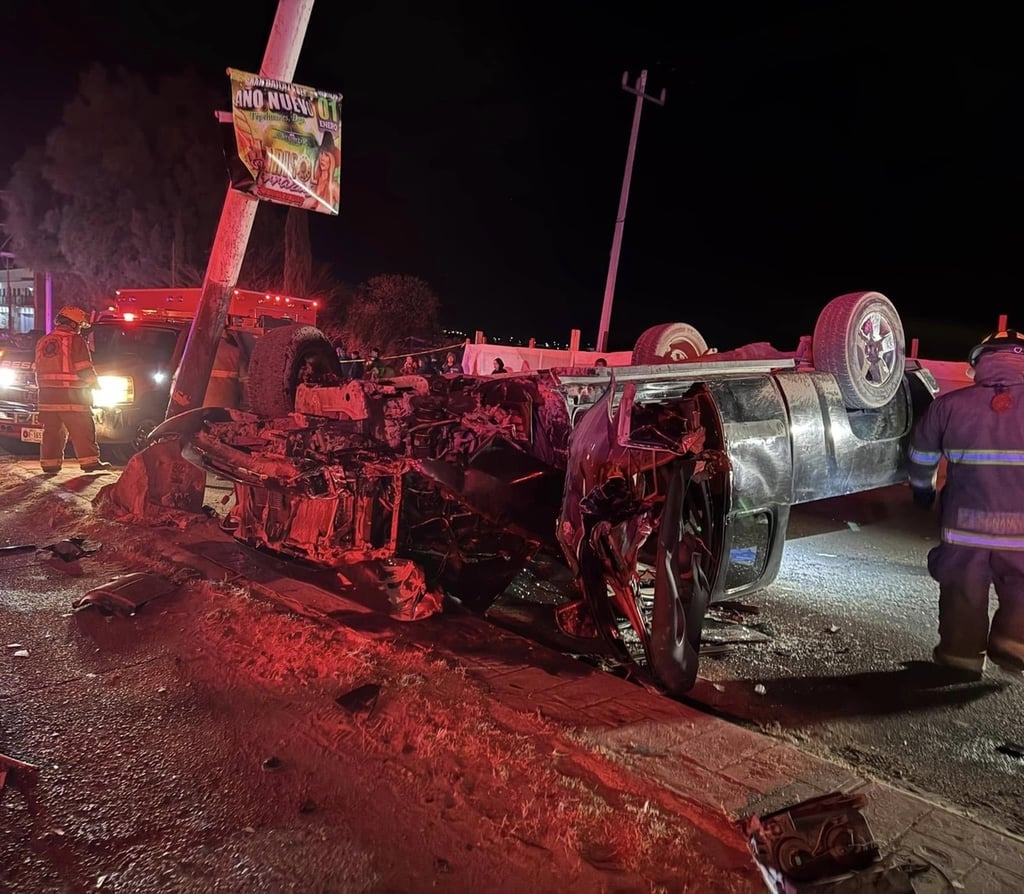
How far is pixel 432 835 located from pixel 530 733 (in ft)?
2.57

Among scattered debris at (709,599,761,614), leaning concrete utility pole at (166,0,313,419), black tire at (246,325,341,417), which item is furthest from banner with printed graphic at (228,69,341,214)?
scattered debris at (709,599,761,614)

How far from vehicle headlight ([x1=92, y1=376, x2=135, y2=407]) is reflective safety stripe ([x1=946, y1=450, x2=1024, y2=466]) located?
9133 mm

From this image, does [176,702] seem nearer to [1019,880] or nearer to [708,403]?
[708,403]

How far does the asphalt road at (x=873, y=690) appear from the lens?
3.28m

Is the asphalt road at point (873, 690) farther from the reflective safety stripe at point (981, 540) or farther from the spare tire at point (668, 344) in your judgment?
the spare tire at point (668, 344)

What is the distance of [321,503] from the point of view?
5363mm

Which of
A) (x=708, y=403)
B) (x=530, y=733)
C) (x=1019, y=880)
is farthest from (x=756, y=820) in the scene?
(x=708, y=403)

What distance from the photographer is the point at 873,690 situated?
13.5ft

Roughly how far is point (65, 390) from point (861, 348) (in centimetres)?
882

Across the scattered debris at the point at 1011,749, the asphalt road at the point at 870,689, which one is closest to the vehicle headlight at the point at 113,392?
the asphalt road at the point at 870,689

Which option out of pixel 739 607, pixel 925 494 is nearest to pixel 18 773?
pixel 739 607

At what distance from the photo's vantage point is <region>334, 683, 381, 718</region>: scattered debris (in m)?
3.53

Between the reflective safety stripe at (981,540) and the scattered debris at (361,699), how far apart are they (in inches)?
131

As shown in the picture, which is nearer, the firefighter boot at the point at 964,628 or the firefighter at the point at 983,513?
the firefighter at the point at 983,513
